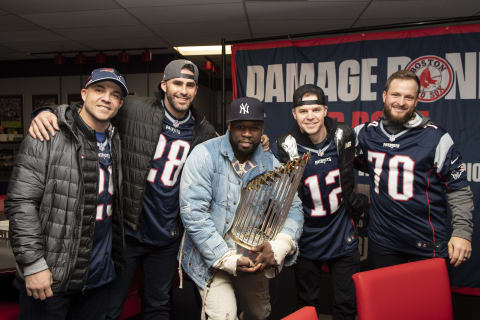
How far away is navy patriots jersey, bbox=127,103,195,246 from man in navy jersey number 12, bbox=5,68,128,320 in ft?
0.76

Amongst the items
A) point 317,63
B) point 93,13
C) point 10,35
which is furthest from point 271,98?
point 10,35

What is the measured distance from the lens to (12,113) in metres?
6.85

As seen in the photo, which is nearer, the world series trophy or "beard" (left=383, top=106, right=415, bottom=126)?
the world series trophy

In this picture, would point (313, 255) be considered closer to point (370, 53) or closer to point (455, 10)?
point (370, 53)

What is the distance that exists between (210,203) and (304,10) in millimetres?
3050

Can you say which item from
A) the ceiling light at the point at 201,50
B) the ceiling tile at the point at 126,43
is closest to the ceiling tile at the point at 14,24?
Answer: the ceiling tile at the point at 126,43

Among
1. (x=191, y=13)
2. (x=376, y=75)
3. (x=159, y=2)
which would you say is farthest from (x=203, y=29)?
(x=376, y=75)

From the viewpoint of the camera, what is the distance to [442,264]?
1.25m

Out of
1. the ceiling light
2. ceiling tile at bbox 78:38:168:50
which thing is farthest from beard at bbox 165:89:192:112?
the ceiling light

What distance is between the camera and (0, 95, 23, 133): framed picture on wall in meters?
6.83

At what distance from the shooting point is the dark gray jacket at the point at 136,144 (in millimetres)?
1724

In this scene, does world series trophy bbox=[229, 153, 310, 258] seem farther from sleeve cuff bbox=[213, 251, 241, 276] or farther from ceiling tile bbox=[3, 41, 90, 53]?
ceiling tile bbox=[3, 41, 90, 53]

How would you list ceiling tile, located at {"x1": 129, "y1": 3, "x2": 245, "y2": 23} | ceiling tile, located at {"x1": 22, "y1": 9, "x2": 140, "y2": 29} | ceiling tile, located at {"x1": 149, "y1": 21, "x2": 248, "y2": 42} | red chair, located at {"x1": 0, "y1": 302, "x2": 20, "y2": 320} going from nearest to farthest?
red chair, located at {"x1": 0, "y1": 302, "x2": 20, "y2": 320} < ceiling tile, located at {"x1": 129, "y1": 3, "x2": 245, "y2": 23} < ceiling tile, located at {"x1": 22, "y1": 9, "x2": 140, "y2": 29} < ceiling tile, located at {"x1": 149, "y1": 21, "x2": 248, "y2": 42}

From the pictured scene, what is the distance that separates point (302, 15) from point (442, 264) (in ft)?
11.3
